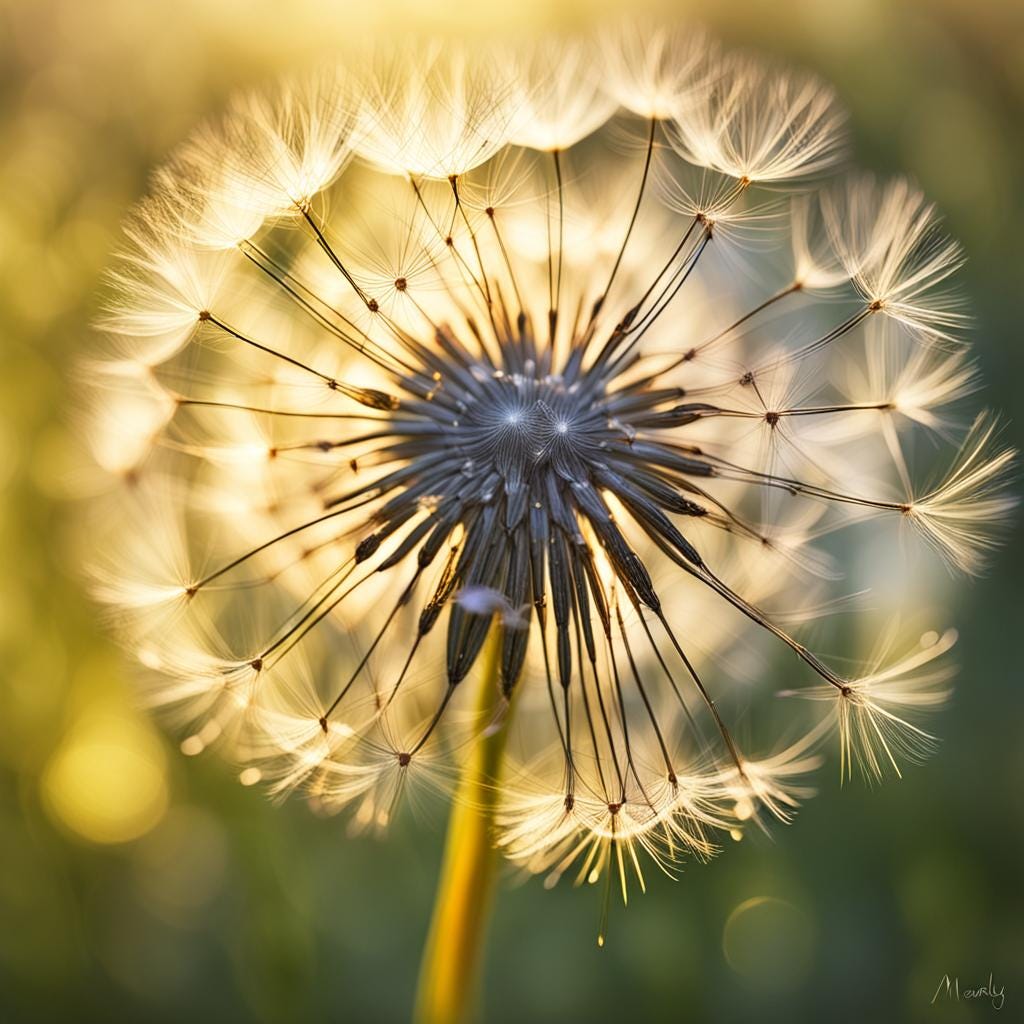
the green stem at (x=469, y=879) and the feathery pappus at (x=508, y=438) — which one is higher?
the feathery pappus at (x=508, y=438)

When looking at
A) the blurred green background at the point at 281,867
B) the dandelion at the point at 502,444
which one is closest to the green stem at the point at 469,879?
the dandelion at the point at 502,444

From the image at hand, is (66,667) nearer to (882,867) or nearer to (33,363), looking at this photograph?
(33,363)

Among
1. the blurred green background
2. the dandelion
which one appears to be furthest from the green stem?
the blurred green background

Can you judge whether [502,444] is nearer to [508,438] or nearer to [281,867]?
[508,438]

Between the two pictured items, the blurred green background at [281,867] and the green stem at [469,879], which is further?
the blurred green background at [281,867]

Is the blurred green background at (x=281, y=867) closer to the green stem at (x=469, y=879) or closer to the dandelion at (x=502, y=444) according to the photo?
the dandelion at (x=502, y=444)

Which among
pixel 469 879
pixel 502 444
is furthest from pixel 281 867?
pixel 502 444

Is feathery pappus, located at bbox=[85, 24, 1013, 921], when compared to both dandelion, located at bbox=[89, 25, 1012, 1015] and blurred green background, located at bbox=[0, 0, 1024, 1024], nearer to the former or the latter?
dandelion, located at bbox=[89, 25, 1012, 1015]
